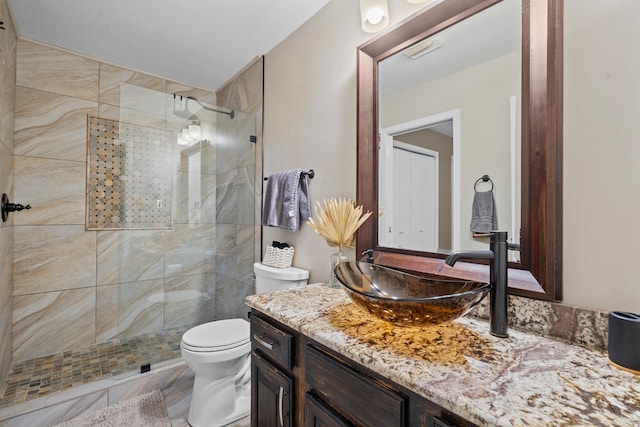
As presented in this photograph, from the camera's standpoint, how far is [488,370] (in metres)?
0.67

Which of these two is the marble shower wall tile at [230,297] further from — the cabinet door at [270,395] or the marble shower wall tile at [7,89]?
the marble shower wall tile at [7,89]

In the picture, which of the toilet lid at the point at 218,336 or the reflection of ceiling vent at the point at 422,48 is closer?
the reflection of ceiling vent at the point at 422,48

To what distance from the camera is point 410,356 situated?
0.73 meters

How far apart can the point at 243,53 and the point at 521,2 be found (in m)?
1.87

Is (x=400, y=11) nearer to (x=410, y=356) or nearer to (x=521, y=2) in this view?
(x=521, y=2)

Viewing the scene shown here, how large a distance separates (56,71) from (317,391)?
2.85 metres

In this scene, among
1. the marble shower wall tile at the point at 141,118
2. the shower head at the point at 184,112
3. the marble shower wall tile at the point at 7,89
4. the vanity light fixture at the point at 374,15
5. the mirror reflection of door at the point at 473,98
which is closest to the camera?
the mirror reflection of door at the point at 473,98

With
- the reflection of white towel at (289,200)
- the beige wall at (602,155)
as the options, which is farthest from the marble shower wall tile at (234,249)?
the beige wall at (602,155)

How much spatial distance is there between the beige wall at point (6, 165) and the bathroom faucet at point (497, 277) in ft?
7.95

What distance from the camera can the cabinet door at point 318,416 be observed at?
0.80 meters

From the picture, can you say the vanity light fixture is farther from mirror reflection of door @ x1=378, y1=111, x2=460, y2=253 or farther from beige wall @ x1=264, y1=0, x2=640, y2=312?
beige wall @ x1=264, y1=0, x2=640, y2=312

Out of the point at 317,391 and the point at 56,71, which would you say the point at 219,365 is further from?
the point at 56,71

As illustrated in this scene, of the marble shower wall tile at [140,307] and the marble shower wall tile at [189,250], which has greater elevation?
the marble shower wall tile at [189,250]

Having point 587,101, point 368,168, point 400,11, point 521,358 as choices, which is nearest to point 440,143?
point 368,168
